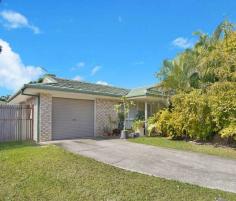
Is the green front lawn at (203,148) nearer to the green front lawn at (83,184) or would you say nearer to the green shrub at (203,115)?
the green shrub at (203,115)

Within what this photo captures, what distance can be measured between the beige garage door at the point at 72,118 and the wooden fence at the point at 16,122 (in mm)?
1512

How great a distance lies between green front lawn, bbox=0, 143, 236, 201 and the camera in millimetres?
5762

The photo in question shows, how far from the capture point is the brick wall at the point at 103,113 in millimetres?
17172

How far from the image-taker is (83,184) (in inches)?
253

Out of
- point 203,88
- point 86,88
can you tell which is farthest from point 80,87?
point 203,88

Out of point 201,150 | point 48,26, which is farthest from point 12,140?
point 201,150

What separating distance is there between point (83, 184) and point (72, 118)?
9790mm

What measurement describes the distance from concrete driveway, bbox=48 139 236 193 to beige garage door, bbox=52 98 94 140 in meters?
4.42

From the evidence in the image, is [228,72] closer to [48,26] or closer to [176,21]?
[176,21]

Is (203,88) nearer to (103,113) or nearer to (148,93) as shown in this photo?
(148,93)

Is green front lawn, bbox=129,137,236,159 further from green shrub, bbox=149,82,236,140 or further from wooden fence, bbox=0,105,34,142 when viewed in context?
wooden fence, bbox=0,105,34,142

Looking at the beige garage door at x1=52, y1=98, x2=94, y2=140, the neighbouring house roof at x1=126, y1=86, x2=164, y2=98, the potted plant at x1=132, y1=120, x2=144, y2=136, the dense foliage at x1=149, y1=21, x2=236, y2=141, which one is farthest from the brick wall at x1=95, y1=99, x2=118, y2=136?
the dense foliage at x1=149, y1=21, x2=236, y2=141

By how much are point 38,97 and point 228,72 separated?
10393 millimetres

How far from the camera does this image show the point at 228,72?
12.9 m
